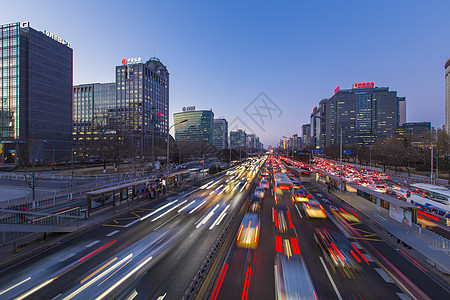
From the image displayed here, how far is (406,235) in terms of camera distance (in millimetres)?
12312

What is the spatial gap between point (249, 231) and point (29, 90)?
321 ft

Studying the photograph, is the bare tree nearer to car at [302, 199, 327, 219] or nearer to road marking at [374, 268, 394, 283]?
car at [302, 199, 327, 219]

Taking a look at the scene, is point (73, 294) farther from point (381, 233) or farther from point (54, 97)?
point (54, 97)

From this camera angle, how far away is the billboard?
1325 cm

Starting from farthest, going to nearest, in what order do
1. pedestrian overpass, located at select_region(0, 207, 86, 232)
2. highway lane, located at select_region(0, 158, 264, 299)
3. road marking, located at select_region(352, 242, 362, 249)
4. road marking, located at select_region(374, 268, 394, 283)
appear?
1. road marking, located at select_region(352, 242, 362, 249)
2. pedestrian overpass, located at select_region(0, 207, 86, 232)
3. road marking, located at select_region(374, 268, 394, 283)
4. highway lane, located at select_region(0, 158, 264, 299)

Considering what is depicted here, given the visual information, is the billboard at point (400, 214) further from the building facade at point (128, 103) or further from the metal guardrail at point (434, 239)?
the building facade at point (128, 103)

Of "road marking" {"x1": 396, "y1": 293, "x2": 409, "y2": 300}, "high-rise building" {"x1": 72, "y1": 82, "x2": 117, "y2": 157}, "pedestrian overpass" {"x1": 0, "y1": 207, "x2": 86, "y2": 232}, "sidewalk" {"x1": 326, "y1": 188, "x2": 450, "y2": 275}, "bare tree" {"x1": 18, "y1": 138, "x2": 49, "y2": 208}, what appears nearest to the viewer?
"road marking" {"x1": 396, "y1": 293, "x2": 409, "y2": 300}

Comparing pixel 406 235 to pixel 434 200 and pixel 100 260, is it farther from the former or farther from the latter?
pixel 100 260

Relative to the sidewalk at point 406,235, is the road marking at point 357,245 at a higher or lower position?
lower

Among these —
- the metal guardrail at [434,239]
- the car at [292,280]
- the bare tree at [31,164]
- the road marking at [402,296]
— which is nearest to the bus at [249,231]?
the car at [292,280]

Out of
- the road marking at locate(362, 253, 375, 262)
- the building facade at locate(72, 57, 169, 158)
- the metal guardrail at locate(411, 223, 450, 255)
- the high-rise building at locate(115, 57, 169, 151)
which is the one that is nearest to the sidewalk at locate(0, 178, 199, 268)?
the road marking at locate(362, 253, 375, 262)

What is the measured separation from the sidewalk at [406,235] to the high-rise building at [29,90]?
89.3 m

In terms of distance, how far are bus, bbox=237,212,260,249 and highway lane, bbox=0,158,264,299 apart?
6.66 feet

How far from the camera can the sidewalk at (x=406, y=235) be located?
952cm
